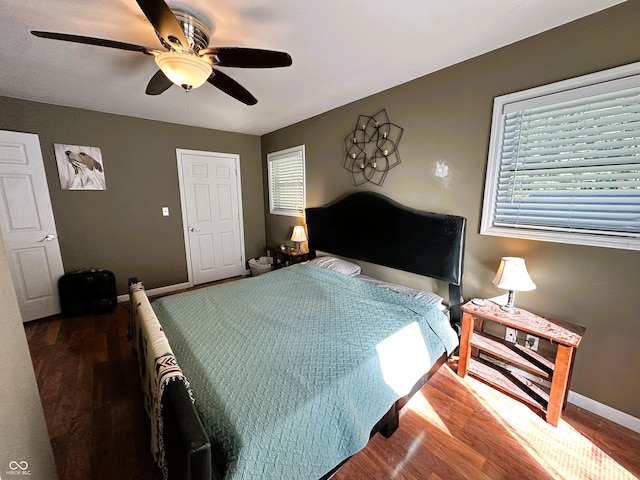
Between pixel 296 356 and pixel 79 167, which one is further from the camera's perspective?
pixel 79 167

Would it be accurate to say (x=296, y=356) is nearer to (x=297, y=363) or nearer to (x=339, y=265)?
(x=297, y=363)

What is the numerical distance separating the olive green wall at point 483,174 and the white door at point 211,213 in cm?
236

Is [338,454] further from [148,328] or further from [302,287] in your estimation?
[302,287]

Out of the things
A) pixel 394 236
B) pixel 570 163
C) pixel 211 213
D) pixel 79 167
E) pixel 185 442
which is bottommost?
pixel 185 442

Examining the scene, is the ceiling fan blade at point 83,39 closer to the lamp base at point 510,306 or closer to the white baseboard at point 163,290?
the lamp base at point 510,306

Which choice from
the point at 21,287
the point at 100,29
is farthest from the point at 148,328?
the point at 21,287

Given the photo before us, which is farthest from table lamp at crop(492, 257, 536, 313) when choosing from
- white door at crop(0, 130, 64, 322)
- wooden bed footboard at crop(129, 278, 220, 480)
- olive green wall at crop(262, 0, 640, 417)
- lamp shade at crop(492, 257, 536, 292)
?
white door at crop(0, 130, 64, 322)

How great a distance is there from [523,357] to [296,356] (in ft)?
5.25

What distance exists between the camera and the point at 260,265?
13.6 feet

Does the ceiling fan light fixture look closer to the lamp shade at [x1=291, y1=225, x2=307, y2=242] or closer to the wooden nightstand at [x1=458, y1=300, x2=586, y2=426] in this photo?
the lamp shade at [x1=291, y1=225, x2=307, y2=242]

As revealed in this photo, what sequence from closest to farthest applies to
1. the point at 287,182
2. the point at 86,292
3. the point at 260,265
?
the point at 86,292 → the point at 287,182 → the point at 260,265

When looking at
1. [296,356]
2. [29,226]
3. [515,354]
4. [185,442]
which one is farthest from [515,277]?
[29,226]

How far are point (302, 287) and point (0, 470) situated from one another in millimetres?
1861

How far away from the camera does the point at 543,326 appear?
1.65m
